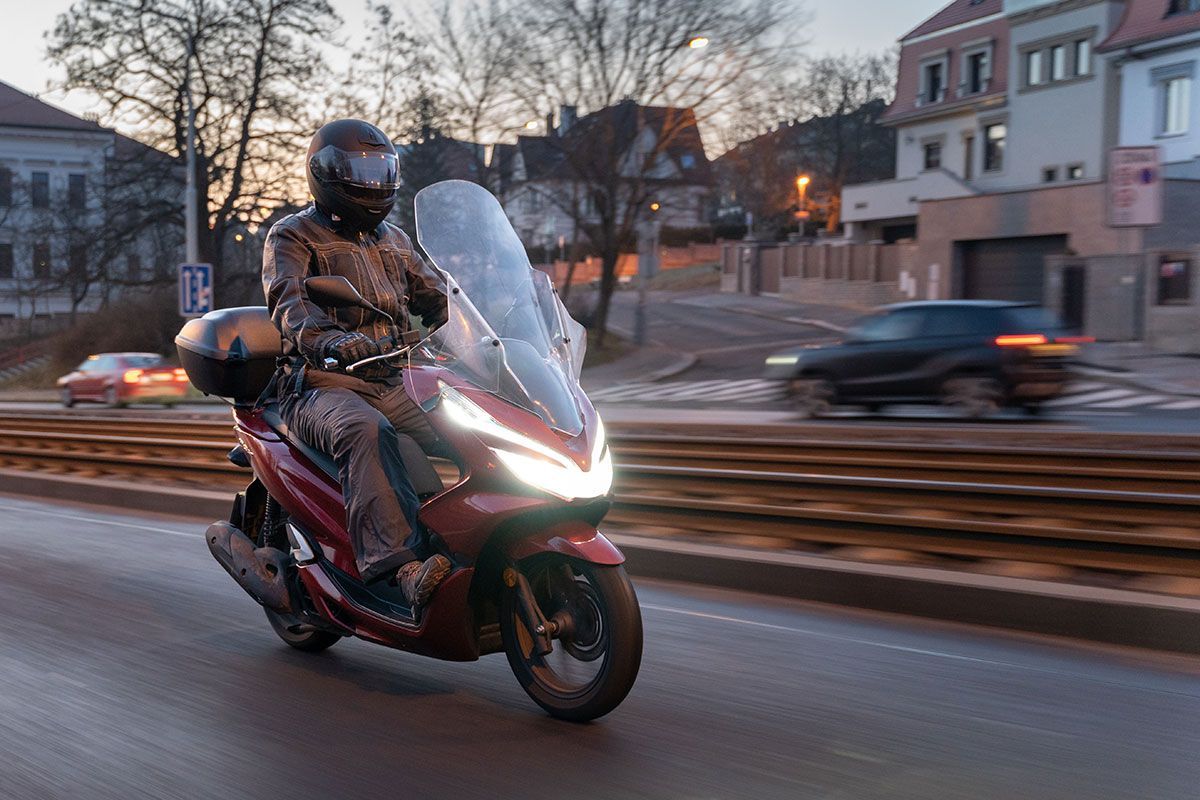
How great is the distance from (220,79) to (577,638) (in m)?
33.3

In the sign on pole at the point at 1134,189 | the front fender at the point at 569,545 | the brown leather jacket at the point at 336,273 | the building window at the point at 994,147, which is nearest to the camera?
the front fender at the point at 569,545

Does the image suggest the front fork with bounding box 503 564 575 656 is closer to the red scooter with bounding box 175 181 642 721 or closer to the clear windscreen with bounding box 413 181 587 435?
the red scooter with bounding box 175 181 642 721

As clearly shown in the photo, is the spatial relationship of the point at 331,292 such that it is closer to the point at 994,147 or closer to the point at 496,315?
the point at 496,315

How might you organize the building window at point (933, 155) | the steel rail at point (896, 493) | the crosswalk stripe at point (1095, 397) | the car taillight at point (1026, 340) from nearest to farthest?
the steel rail at point (896, 493)
the car taillight at point (1026, 340)
the crosswalk stripe at point (1095, 397)
the building window at point (933, 155)

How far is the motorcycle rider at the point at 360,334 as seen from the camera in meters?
4.70

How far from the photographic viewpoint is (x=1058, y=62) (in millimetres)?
44250

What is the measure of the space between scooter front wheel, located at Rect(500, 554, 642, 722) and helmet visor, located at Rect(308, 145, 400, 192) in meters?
1.57

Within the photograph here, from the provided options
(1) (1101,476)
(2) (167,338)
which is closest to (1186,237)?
(1) (1101,476)

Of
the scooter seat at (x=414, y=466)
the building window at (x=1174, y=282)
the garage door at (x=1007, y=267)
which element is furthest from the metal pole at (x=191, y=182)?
the scooter seat at (x=414, y=466)

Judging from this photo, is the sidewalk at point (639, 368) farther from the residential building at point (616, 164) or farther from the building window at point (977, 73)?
the building window at point (977, 73)

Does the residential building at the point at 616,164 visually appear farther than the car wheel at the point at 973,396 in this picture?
Yes

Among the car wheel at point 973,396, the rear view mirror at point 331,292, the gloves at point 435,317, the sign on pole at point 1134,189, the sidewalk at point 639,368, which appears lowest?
the sidewalk at point 639,368

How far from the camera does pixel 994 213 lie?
39.6 m

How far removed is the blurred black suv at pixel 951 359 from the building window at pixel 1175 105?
24471mm
